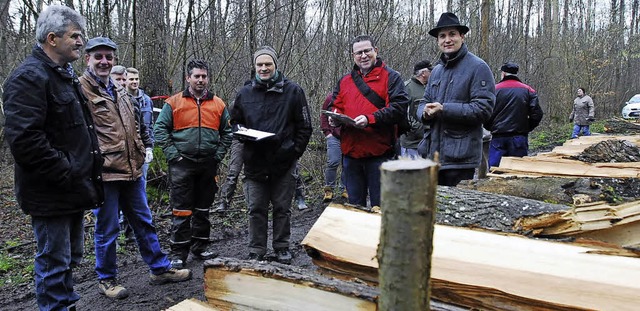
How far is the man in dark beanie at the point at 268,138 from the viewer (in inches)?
161

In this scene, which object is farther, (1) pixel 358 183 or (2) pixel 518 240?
(1) pixel 358 183

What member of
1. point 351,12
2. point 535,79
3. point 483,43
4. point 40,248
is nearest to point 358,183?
point 40,248

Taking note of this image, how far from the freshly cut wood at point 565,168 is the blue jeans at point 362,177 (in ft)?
3.85

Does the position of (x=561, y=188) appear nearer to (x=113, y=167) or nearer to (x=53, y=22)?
(x=113, y=167)

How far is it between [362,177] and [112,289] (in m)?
2.40

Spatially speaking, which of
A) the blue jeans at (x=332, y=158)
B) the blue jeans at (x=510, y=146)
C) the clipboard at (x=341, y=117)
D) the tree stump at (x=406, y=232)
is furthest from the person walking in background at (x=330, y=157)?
the tree stump at (x=406, y=232)

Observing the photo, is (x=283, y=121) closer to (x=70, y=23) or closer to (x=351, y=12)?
(x=70, y=23)

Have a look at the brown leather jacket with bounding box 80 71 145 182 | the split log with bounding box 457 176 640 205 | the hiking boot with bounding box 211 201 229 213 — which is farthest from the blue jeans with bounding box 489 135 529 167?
the brown leather jacket with bounding box 80 71 145 182

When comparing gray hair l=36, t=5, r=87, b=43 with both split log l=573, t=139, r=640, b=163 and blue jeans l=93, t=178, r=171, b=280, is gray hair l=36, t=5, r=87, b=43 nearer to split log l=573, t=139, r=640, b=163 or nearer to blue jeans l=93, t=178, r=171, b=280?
blue jeans l=93, t=178, r=171, b=280

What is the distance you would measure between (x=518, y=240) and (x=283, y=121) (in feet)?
7.94

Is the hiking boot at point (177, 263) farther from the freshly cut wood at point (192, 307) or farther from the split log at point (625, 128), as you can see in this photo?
the split log at point (625, 128)

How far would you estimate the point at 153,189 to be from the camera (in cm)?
691

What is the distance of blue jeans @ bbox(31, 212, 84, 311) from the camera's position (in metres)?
2.79

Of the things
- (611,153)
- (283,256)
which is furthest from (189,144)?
(611,153)
